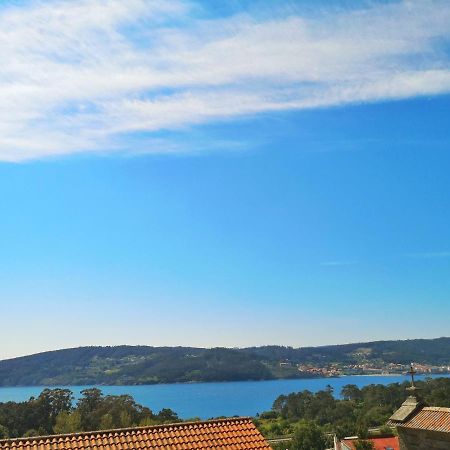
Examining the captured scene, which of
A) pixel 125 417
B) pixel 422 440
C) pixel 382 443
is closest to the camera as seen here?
pixel 422 440

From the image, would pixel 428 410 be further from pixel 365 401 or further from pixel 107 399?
pixel 365 401

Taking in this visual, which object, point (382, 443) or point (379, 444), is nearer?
point (379, 444)

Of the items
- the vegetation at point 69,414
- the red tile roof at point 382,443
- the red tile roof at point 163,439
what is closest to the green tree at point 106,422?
the vegetation at point 69,414

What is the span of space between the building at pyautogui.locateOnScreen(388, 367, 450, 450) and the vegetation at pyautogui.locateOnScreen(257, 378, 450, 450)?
5014cm

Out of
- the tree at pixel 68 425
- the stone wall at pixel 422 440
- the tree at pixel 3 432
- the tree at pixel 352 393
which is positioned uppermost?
the stone wall at pixel 422 440

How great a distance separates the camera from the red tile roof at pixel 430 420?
39.4 ft

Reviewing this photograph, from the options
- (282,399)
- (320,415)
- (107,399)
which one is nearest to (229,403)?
(282,399)

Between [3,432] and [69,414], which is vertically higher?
[69,414]

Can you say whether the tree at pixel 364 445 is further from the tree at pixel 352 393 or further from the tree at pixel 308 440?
the tree at pixel 352 393

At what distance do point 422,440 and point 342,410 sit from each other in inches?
3086

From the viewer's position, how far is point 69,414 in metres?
54.1

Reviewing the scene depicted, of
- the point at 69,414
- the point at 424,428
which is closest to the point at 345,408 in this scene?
the point at 69,414

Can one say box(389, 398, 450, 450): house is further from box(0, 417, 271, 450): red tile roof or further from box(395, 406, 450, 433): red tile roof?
box(0, 417, 271, 450): red tile roof

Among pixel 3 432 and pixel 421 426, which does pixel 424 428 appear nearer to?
pixel 421 426
